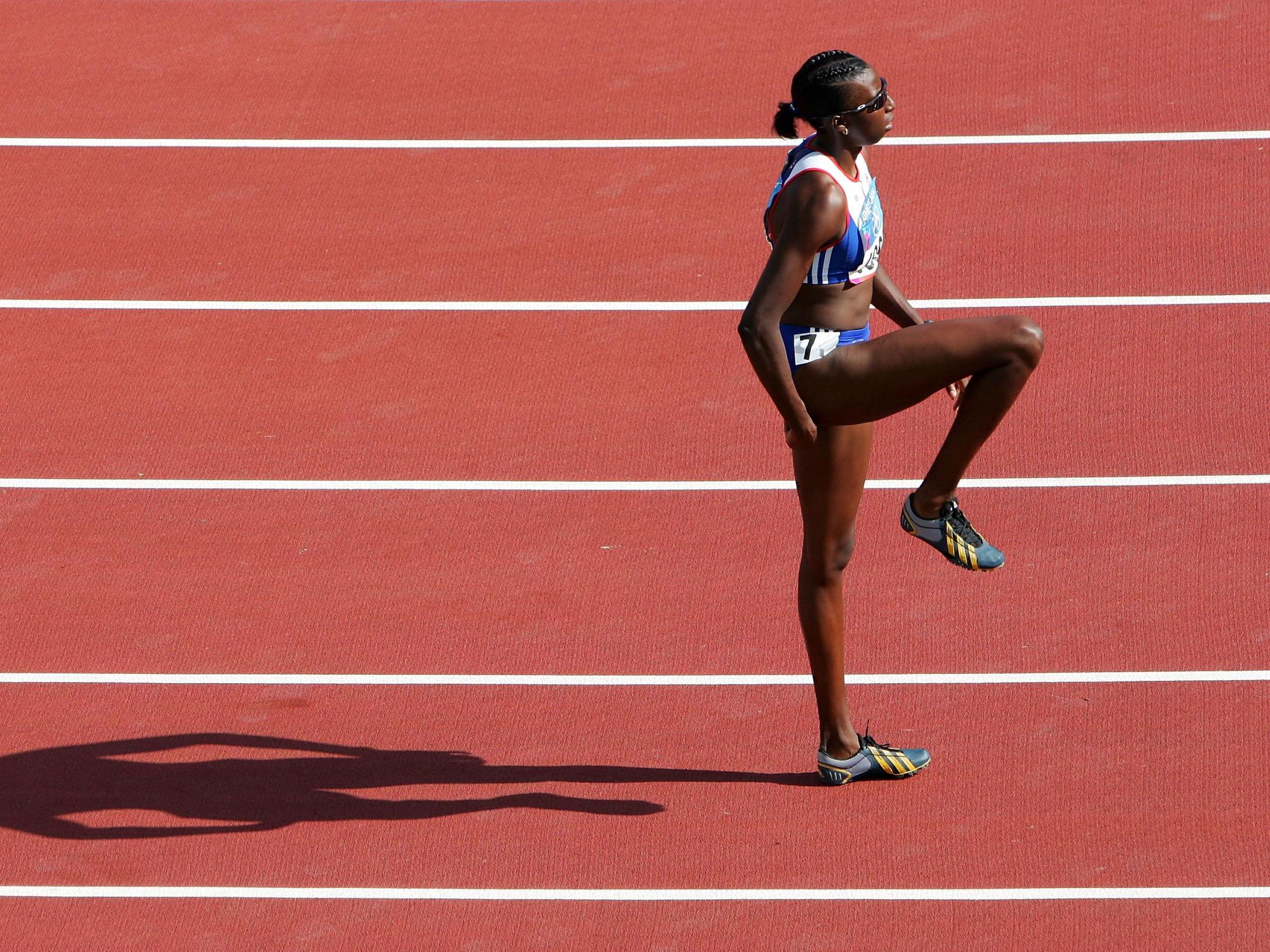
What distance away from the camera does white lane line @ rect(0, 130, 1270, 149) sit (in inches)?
340

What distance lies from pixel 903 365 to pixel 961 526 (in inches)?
19.5

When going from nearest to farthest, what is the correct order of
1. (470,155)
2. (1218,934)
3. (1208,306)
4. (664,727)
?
(1218,934), (664,727), (1208,306), (470,155)

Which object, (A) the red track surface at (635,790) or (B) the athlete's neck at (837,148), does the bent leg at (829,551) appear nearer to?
(A) the red track surface at (635,790)

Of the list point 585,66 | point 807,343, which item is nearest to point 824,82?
point 807,343

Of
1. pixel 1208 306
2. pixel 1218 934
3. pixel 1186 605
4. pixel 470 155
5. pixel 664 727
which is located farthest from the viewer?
pixel 470 155

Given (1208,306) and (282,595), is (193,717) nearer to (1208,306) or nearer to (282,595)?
(282,595)

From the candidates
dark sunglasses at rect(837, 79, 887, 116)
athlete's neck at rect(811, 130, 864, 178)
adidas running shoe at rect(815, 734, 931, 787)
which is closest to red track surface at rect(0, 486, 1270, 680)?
adidas running shoe at rect(815, 734, 931, 787)

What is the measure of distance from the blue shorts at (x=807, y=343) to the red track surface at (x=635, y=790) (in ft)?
4.63

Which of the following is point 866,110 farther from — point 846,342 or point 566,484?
point 566,484

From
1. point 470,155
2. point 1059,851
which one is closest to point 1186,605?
point 1059,851

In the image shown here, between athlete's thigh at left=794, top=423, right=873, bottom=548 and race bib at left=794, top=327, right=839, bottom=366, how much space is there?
0.21 m

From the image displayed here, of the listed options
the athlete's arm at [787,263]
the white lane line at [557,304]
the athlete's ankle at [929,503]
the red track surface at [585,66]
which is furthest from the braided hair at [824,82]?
the red track surface at [585,66]

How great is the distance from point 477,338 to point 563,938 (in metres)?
3.57

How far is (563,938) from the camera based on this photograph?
459 centimetres
